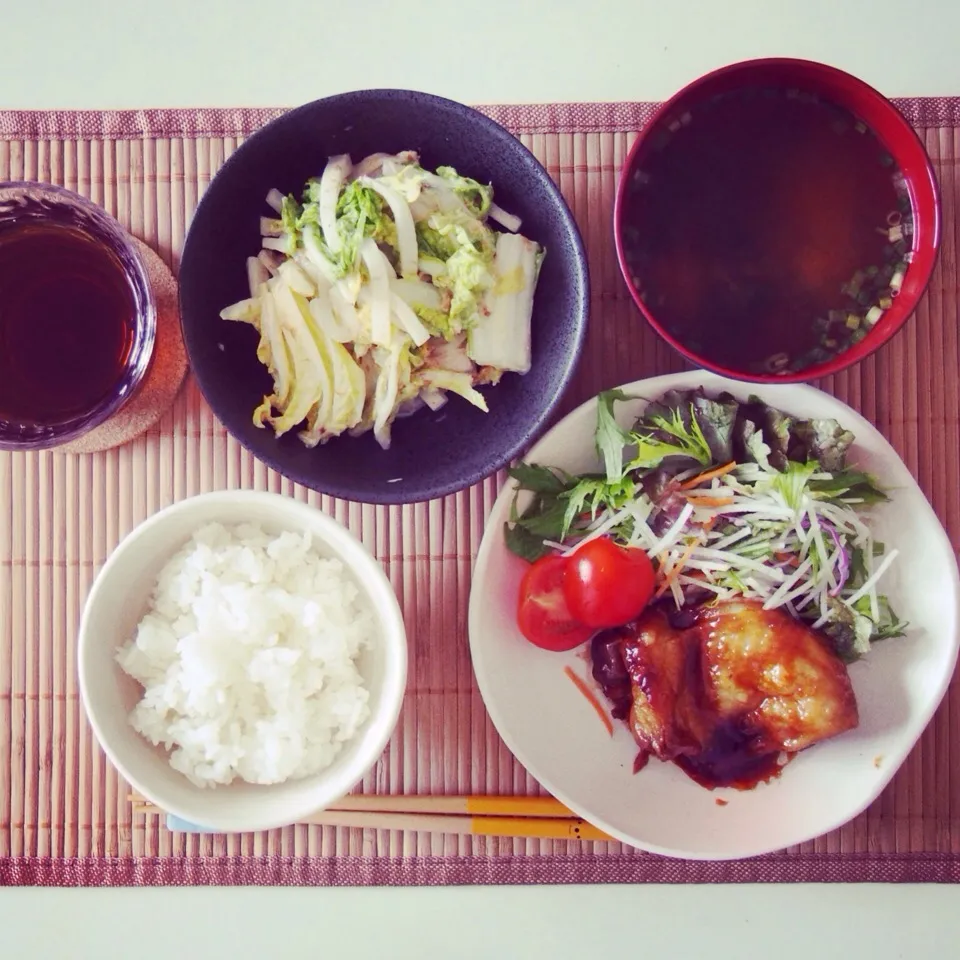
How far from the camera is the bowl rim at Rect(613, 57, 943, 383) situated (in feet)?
3.94

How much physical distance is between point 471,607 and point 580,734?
0.27m

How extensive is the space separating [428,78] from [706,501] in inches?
31.6

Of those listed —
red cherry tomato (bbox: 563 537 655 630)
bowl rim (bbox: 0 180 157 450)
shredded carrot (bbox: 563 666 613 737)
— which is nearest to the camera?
bowl rim (bbox: 0 180 157 450)

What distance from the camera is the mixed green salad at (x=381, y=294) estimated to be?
122cm

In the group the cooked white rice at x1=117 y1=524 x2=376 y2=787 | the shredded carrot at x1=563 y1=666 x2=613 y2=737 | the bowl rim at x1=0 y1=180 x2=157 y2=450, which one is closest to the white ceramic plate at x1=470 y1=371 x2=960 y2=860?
the shredded carrot at x1=563 y1=666 x2=613 y2=737

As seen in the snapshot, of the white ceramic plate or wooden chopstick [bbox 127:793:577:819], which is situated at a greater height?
the white ceramic plate

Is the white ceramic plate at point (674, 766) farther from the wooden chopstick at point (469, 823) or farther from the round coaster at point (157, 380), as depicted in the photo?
the round coaster at point (157, 380)

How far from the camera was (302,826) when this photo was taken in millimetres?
1452

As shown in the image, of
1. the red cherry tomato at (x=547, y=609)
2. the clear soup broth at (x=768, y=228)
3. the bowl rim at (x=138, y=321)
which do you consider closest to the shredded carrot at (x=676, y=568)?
the red cherry tomato at (x=547, y=609)

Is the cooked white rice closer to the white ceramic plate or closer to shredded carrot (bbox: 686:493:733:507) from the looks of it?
the white ceramic plate

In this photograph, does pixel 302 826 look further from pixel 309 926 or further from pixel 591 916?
pixel 591 916

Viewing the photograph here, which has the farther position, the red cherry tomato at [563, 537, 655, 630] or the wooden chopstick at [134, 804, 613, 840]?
the wooden chopstick at [134, 804, 613, 840]

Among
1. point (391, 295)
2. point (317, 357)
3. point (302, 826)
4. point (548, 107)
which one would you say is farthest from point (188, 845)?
point (548, 107)

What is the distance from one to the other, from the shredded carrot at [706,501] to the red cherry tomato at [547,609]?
0.21 metres
